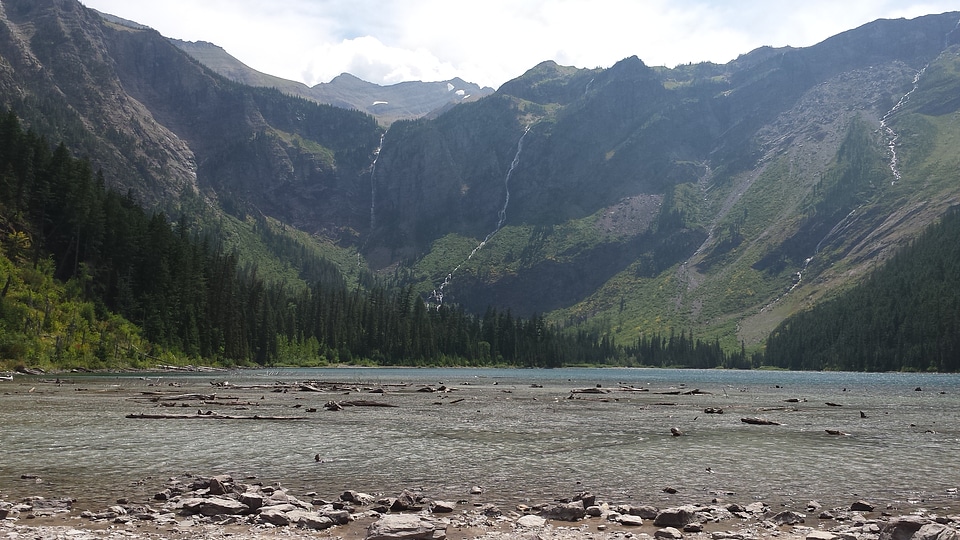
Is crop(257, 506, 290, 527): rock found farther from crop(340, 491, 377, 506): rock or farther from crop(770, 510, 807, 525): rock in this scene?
crop(770, 510, 807, 525): rock

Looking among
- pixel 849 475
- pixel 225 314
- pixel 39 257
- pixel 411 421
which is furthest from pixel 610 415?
pixel 225 314

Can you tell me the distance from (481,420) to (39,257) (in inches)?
3128

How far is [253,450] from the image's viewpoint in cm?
3225

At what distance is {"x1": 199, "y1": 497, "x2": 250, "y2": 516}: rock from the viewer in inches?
770

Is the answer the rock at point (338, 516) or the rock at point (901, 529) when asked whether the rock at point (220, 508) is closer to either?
the rock at point (338, 516)

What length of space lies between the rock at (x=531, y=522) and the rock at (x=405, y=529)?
250cm

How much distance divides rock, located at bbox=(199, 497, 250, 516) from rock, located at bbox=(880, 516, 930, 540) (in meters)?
16.7

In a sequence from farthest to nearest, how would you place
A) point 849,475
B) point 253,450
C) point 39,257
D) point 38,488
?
point 39,257 < point 253,450 < point 849,475 < point 38,488

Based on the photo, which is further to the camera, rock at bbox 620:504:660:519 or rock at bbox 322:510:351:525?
rock at bbox 620:504:660:519

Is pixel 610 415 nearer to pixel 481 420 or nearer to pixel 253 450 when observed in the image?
pixel 481 420

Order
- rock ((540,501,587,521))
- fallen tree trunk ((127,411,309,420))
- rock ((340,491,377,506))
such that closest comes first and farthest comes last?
rock ((540,501,587,521)), rock ((340,491,377,506)), fallen tree trunk ((127,411,309,420))

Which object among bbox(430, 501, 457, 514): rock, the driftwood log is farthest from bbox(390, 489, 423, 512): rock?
the driftwood log

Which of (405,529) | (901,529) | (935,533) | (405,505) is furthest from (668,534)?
(405,505)

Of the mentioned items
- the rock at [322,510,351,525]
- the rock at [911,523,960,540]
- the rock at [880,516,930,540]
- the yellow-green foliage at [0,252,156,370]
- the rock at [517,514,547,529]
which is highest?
the yellow-green foliage at [0,252,156,370]
